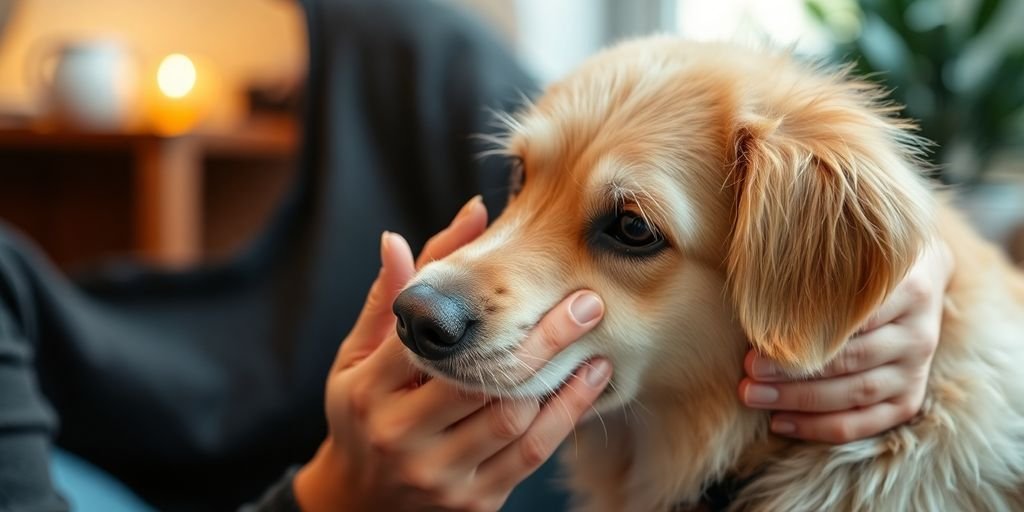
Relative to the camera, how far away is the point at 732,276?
87 centimetres

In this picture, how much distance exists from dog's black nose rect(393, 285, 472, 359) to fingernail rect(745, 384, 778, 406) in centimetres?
30

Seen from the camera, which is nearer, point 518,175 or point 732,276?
point 732,276

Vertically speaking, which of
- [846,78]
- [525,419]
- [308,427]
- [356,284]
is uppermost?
[846,78]

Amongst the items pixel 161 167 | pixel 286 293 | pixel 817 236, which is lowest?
pixel 286 293

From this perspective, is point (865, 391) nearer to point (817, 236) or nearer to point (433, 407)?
point (817, 236)

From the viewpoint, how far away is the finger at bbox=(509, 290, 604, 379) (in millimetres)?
823

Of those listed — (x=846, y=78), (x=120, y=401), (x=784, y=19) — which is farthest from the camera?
(x=784, y=19)

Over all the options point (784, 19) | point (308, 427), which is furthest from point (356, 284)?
point (784, 19)

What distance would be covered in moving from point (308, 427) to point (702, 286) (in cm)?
97

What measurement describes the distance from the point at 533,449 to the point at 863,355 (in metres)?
0.34

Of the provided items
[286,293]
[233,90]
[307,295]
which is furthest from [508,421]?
[233,90]

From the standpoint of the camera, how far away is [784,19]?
216cm

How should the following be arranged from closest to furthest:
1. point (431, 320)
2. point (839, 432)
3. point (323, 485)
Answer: point (431, 320), point (839, 432), point (323, 485)

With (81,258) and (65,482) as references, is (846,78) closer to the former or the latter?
(65,482)
